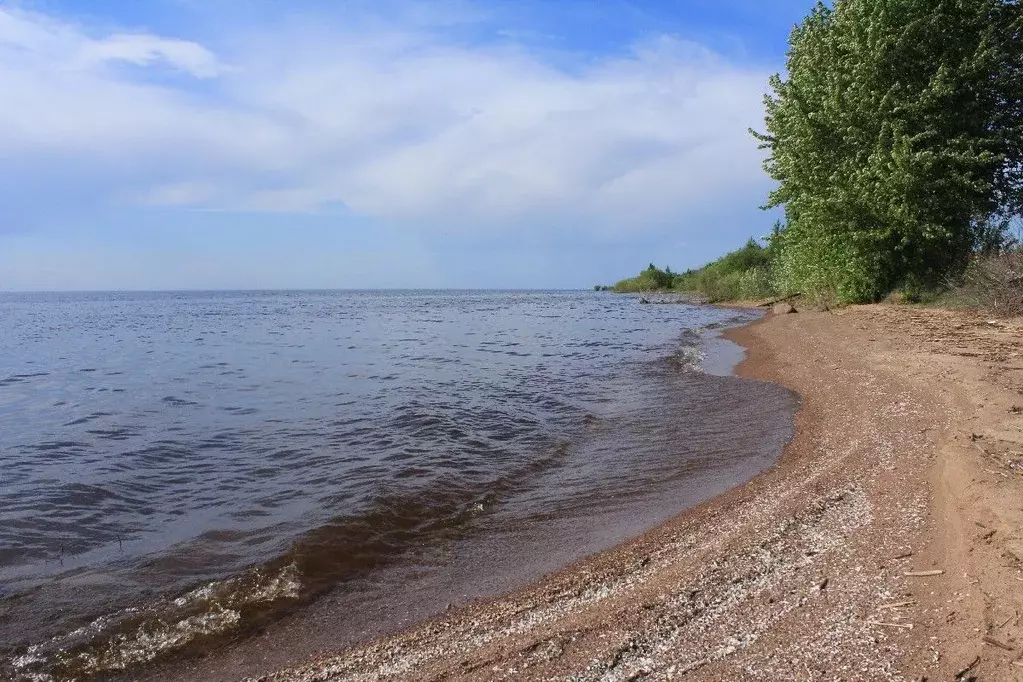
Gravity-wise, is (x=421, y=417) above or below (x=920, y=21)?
below

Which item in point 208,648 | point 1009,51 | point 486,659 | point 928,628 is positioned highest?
point 1009,51

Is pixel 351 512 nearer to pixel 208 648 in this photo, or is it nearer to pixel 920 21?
pixel 208 648

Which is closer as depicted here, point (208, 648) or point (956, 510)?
point (208, 648)

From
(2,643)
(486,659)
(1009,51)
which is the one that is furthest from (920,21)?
(2,643)

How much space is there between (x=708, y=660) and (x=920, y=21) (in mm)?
21128

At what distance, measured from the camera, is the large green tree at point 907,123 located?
63.2 feet

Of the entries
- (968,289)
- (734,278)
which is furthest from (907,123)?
(734,278)

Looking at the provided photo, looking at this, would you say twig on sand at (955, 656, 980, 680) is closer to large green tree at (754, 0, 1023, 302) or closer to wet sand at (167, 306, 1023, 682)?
wet sand at (167, 306, 1023, 682)

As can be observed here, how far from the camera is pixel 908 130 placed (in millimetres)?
19844

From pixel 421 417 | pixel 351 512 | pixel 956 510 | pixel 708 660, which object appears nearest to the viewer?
pixel 708 660

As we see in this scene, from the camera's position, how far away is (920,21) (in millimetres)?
18969

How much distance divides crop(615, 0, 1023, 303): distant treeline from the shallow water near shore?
7773 mm

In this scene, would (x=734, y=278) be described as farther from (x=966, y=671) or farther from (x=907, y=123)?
(x=966, y=671)

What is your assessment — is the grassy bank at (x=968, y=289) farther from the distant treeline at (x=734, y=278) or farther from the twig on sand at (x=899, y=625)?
the twig on sand at (x=899, y=625)
